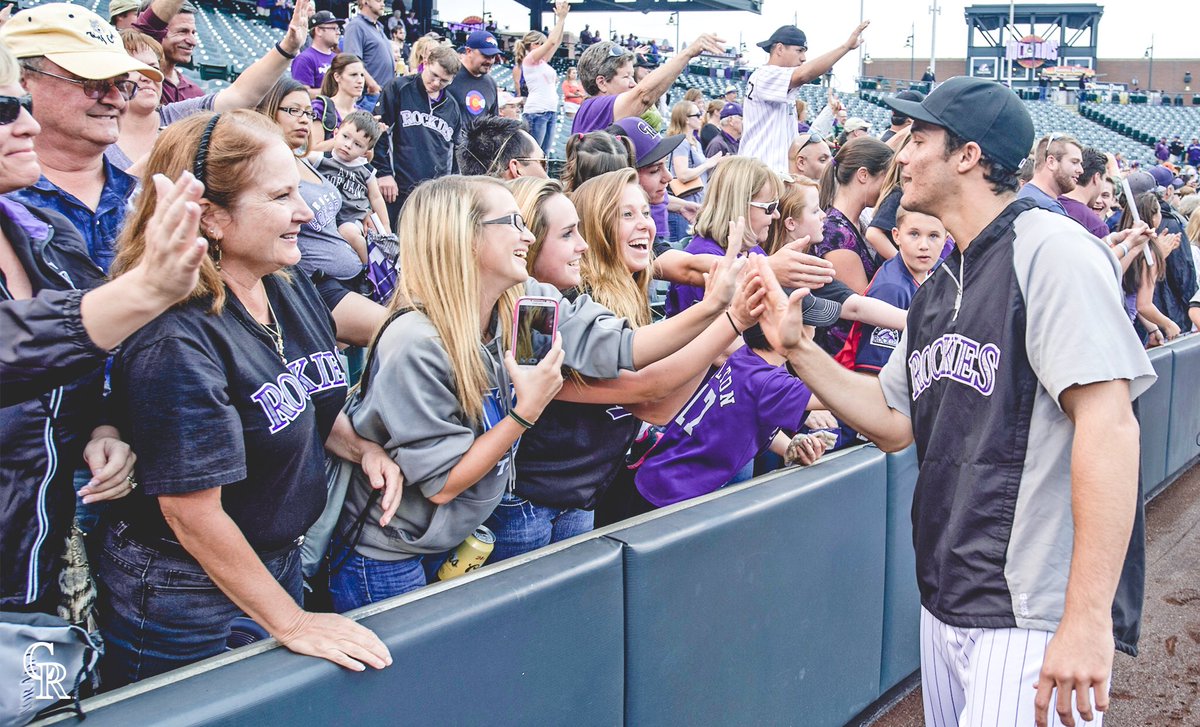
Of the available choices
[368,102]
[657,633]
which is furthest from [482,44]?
[657,633]

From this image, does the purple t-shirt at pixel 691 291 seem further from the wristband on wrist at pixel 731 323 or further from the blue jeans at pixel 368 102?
the blue jeans at pixel 368 102

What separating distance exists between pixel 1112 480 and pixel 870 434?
2.42 feet

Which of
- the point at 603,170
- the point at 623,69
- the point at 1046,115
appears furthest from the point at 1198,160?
the point at 603,170

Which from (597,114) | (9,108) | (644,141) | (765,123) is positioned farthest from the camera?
(765,123)

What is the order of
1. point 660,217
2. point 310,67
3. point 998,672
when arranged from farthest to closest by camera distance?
point 310,67 → point 660,217 → point 998,672

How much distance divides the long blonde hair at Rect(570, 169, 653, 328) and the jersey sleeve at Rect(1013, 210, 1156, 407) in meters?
1.29

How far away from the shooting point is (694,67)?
105ft

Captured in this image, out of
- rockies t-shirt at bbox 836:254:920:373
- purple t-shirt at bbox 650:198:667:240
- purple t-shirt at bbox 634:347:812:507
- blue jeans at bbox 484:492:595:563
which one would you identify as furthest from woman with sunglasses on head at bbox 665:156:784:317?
purple t-shirt at bbox 650:198:667:240

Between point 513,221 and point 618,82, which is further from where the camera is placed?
point 618,82

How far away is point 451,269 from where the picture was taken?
240 centimetres

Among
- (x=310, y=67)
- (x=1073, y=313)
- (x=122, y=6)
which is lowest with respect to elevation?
(x=1073, y=313)

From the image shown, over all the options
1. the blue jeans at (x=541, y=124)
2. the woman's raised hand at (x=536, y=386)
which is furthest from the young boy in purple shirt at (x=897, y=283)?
the blue jeans at (x=541, y=124)

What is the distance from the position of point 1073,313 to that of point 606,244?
60.3 inches

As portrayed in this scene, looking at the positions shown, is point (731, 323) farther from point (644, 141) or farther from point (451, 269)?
point (644, 141)
